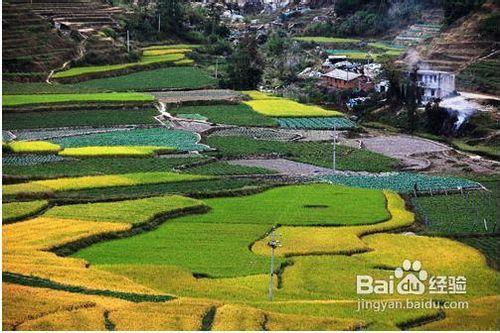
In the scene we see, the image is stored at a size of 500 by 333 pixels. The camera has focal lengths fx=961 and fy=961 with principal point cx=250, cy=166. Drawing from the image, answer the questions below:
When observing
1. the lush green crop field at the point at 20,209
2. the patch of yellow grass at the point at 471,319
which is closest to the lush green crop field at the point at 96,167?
the lush green crop field at the point at 20,209

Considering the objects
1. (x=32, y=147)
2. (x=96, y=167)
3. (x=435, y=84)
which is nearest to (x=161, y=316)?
(x=96, y=167)

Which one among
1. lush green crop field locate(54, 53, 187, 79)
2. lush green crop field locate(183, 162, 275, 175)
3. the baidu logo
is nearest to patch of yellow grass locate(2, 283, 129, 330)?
the baidu logo

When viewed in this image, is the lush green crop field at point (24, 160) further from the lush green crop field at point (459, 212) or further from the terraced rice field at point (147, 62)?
the terraced rice field at point (147, 62)

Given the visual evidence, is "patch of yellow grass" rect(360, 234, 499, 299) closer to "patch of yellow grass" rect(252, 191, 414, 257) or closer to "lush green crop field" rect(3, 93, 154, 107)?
"patch of yellow grass" rect(252, 191, 414, 257)

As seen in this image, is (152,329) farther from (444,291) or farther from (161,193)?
(161,193)

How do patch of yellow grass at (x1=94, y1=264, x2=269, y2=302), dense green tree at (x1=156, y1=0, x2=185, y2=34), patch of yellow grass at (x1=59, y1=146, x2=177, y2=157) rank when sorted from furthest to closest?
dense green tree at (x1=156, y1=0, x2=185, y2=34), patch of yellow grass at (x1=59, y1=146, x2=177, y2=157), patch of yellow grass at (x1=94, y1=264, x2=269, y2=302)

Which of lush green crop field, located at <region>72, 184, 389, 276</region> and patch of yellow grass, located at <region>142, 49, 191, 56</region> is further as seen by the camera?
patch of yellow grass, located at <region>142, 49, 191, 56</region>

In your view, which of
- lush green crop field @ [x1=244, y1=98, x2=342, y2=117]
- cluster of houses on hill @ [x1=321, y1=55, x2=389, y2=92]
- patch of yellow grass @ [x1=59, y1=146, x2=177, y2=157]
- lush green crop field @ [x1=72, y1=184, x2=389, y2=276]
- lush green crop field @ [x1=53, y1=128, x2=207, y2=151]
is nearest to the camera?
lush green crop field @ [x1=72, y1=184, x2=389, y2=276]
